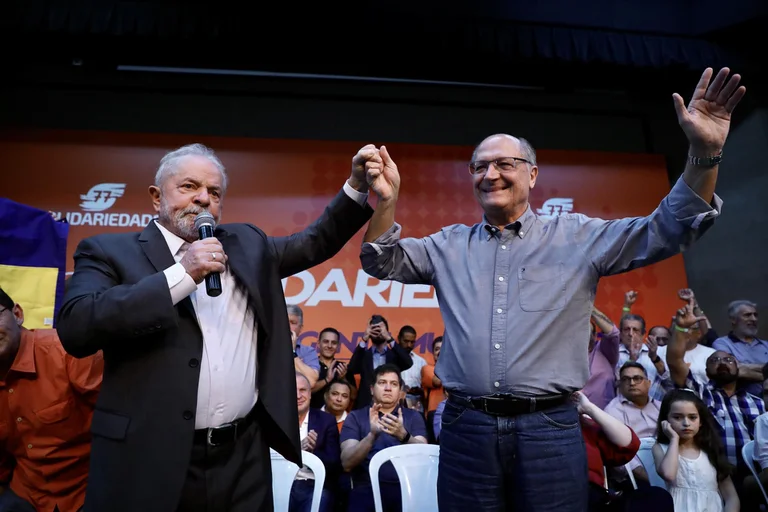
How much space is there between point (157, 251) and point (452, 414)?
953mm

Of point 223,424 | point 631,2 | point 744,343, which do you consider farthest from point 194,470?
point 631,2

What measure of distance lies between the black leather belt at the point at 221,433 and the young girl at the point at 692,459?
251cm

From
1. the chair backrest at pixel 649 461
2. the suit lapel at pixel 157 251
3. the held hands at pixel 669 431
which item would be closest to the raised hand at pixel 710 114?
the suit lapel at pixel 157 251

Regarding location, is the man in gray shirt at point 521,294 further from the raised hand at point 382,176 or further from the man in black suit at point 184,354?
the man in black suit at point 184,354

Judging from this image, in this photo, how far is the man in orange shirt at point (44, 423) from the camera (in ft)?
7.62

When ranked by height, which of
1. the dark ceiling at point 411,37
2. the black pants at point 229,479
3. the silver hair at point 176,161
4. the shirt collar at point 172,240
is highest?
the dark ceiling at point 411,37

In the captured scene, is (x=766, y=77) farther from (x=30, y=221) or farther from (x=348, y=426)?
(x=30, y=221)

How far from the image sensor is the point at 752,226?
6598mm

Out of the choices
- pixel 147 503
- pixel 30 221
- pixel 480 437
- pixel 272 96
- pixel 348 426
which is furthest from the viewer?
pixel 272 96

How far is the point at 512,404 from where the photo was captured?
66.0 inches

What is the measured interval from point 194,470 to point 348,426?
2.27m

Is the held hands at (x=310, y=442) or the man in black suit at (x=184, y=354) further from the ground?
the man in black suit at (x=184, y=354)

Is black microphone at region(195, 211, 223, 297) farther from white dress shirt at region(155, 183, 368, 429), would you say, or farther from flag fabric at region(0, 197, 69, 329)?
flag fabric at region(0, 197, 69, 329)

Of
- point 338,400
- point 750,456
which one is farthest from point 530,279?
point 750,456
